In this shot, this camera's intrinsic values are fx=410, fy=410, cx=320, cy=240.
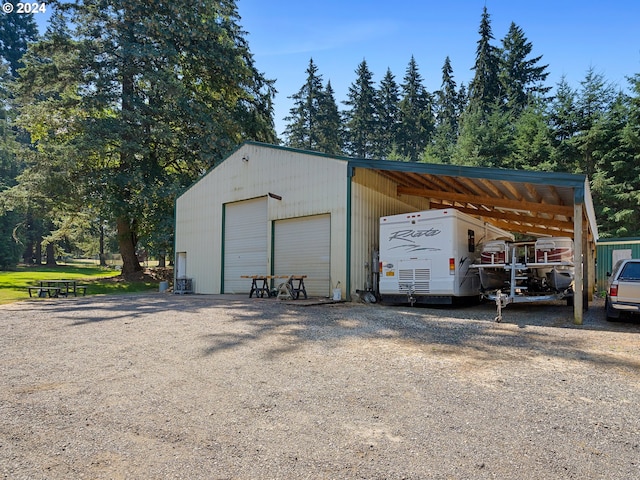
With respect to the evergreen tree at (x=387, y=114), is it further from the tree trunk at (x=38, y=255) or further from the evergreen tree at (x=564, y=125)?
the tree trunk at (x=38, y=255)

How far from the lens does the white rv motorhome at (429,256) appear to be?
10312 mm

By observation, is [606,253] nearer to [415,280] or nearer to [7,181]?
[415,280]

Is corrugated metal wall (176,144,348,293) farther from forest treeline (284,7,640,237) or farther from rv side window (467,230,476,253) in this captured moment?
forest treeline (284,7,640,237)

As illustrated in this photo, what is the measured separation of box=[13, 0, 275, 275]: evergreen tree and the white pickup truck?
19.5m

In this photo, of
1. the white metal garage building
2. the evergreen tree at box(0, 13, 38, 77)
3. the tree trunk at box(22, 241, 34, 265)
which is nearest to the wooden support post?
the white metal garage building

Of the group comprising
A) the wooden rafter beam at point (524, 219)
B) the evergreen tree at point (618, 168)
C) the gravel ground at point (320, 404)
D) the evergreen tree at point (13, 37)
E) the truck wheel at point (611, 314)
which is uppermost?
the evergreen tree at point (13, 37)

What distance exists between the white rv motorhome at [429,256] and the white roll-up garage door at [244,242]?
539cm

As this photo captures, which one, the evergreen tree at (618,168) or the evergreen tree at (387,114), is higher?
the evergreen tree at (387,114)

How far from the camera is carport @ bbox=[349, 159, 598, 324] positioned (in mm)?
Result: 8242

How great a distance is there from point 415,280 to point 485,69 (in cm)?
3782

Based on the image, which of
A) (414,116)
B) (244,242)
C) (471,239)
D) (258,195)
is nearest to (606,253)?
(471,239)

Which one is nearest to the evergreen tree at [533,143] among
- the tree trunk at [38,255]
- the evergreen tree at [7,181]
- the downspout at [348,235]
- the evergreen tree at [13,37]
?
the downspout at [348,235]

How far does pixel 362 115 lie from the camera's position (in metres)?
50.7

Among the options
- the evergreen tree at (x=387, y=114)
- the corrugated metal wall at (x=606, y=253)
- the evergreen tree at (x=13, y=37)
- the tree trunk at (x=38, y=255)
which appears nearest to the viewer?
the corrugated metal wall at (x=606, y=253)
